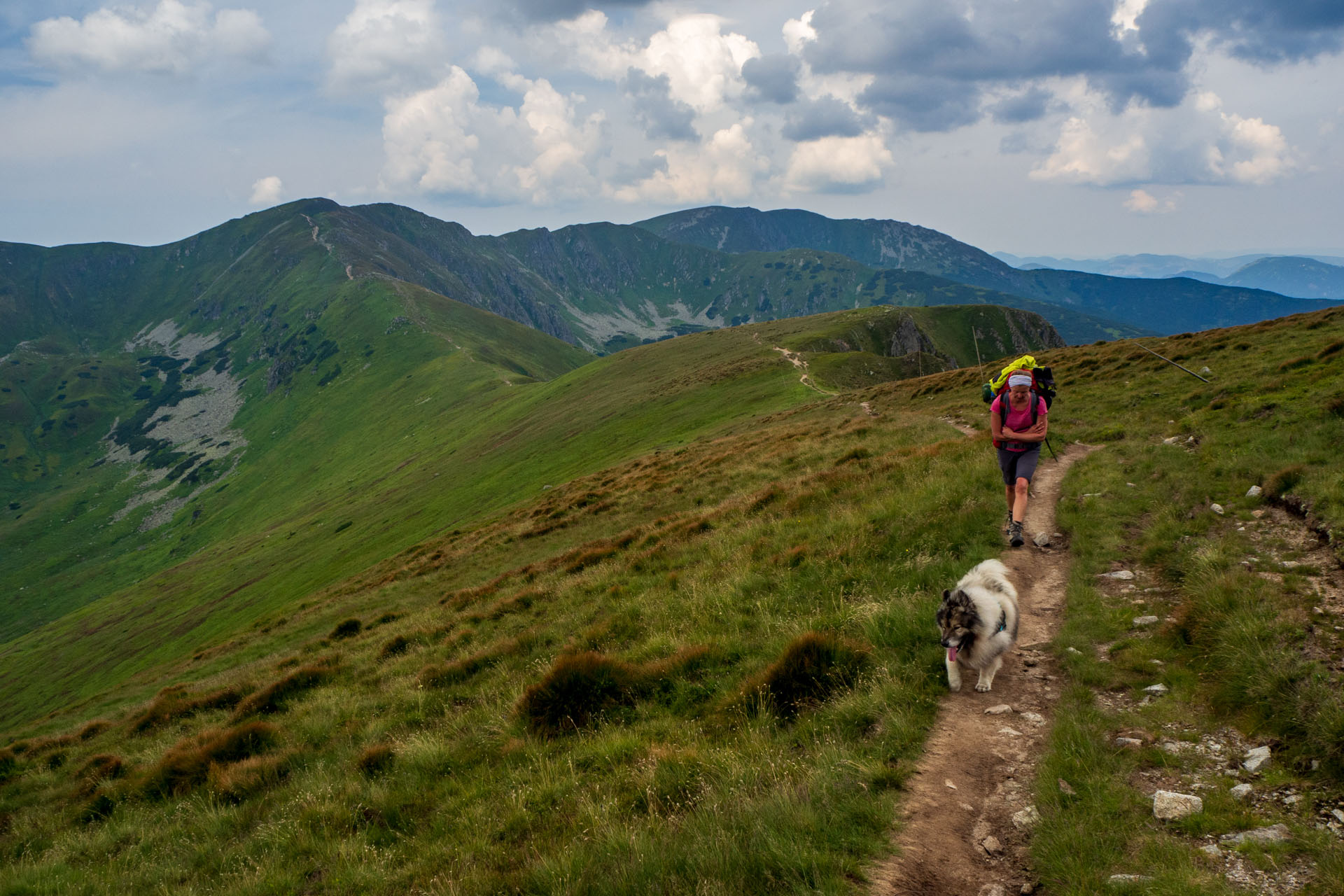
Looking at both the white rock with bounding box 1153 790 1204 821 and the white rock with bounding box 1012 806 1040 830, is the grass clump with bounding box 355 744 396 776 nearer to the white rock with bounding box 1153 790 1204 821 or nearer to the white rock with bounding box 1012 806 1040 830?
the white rock with bounding box 1012 806 1040 830

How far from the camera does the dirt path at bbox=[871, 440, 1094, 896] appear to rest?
4906 millimetres

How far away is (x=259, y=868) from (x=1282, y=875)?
9.82 metres

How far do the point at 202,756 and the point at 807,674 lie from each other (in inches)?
441

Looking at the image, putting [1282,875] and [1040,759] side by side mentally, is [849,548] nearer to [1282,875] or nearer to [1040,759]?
[1040,759]

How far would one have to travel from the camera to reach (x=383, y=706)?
12438 millimetres

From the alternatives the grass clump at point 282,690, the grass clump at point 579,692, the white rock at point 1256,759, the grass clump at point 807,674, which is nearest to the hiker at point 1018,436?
the grass clump at point 807,674

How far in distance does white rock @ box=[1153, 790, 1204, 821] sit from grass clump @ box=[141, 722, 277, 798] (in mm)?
13341

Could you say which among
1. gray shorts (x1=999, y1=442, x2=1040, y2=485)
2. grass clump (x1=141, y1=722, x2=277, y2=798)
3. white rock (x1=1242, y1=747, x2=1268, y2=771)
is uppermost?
gray shorts (x1=999, y1=442, x2=1040, y2=485)

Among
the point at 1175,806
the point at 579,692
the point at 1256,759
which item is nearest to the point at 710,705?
the point at 579,692

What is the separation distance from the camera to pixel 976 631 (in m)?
7.61

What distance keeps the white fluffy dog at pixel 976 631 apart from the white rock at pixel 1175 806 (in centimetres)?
243

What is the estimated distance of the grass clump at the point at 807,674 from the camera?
25.9ft

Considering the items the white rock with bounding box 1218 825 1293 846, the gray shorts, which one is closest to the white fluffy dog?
the white rock with bounding box 1218 825 1293 846

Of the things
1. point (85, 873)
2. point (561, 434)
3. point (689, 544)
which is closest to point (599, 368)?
point (561, 434)
